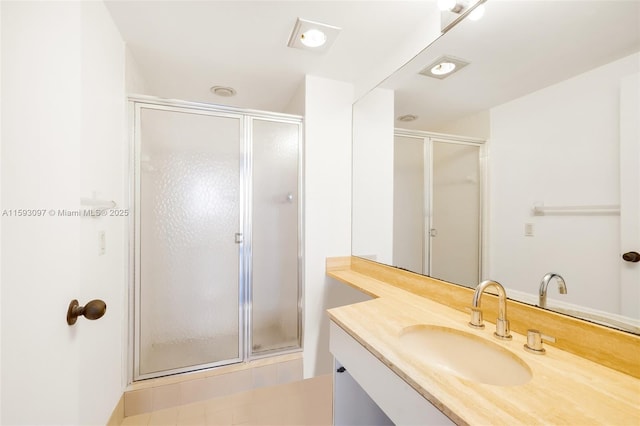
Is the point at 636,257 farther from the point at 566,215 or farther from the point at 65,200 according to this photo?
the point at 65,200

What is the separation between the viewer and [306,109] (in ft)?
6.42

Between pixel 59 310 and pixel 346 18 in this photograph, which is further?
pixel 346 18

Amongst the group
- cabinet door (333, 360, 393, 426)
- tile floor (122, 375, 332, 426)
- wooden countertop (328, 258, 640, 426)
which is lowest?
tile floor (122, 375, 332, 426)

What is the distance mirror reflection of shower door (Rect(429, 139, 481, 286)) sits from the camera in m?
Result: 1.20

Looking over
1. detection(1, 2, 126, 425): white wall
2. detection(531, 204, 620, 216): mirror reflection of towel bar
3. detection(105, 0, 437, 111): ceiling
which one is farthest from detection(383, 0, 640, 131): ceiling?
detection(1, 2, 126, 425): white wall

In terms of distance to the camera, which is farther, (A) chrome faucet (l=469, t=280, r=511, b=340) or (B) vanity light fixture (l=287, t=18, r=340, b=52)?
(B) vanity light fixture (l=287, t=18, r=340, b=52)

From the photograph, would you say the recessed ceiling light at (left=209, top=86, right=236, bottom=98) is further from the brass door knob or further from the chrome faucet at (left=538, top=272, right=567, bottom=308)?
the chrome faucet at (left=538, top=272, right=567, bottom=308)

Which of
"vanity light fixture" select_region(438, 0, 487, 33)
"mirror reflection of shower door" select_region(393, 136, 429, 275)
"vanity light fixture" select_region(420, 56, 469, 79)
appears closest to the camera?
"vanity light fixture" select_region(438, 0, 487, 33)

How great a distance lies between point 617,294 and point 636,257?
123mm

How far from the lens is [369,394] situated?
0.85 meters

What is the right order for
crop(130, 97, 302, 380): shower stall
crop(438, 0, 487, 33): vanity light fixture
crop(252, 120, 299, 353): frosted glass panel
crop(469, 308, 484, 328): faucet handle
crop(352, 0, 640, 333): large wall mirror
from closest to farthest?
1. crop(352, 0, 640, 333): large wall mirror
2. crop(469, 308, 484, 328): faucet handle
3. crop(438, 0, 487, 33): vanity light fixture
4. crop(130, 97, 302, 380): shower stall
5. crop(252, 120, 299, 353): frosted glass panel

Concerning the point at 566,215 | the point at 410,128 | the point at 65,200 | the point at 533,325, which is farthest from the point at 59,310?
the point at 410,128

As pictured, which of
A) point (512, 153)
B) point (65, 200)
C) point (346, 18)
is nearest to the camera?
point (65, 200)

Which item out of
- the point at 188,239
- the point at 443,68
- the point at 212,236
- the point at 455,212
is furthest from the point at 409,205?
the point at 188,239
